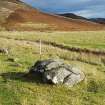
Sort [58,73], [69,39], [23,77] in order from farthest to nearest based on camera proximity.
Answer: [69,39] < [23,77] < [58,73]

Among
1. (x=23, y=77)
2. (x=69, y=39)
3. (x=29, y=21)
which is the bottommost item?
(x=69, y=39)

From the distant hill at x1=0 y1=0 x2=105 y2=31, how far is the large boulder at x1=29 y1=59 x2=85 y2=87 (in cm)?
4436

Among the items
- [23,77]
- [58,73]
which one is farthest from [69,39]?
[58,73]

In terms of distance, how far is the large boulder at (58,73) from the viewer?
16.4m

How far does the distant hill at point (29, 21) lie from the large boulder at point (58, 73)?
4436 centimetres

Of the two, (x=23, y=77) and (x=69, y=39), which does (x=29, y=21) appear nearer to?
(x=69, y=39)

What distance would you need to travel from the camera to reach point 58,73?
1661cm

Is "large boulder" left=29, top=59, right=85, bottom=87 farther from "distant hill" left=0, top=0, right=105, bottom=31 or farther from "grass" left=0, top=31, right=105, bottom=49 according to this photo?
"distant hill" left=0, top=0, right=105, bottom=31

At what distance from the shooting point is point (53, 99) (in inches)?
584

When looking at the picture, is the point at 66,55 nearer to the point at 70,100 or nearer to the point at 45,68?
the point at 45,68

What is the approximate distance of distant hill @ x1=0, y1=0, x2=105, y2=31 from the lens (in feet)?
205

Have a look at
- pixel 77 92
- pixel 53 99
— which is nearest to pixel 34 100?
pixel 53 99

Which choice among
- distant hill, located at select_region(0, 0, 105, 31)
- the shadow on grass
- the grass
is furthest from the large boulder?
distant hill, located at select_region(0, 0, 105, 31)

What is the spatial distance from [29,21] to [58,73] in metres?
47.5
